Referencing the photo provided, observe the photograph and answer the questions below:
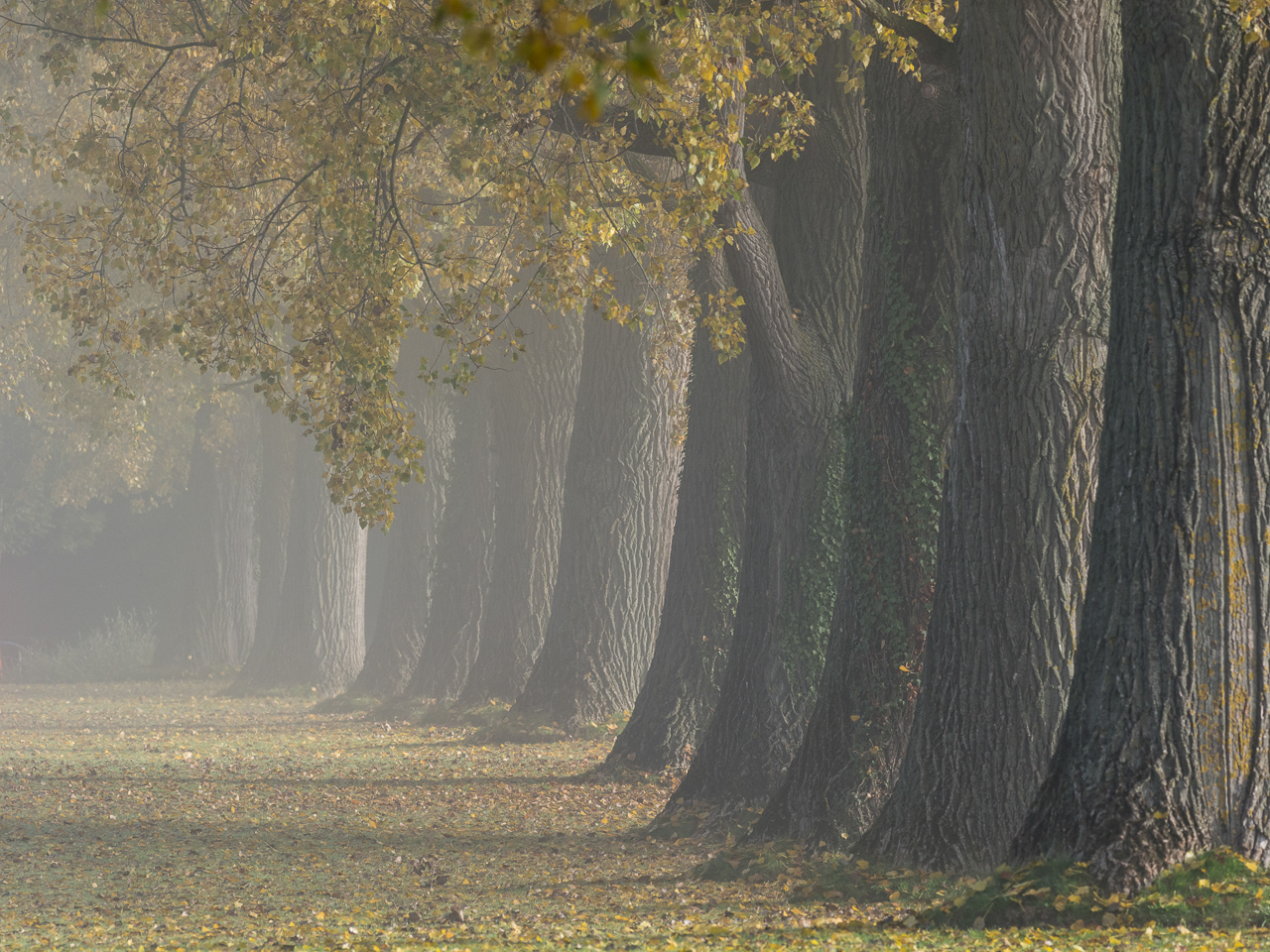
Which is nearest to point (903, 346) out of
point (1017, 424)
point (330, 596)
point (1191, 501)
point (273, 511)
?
point (1017, 424)

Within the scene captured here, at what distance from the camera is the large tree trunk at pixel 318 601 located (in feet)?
91.5

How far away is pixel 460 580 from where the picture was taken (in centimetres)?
2150

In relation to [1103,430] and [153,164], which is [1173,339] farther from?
[153,164]

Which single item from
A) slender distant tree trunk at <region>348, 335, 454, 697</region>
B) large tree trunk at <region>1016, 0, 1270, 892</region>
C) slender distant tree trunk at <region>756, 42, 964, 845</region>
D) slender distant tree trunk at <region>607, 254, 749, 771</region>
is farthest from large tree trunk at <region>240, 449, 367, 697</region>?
large tree trunk at <region>1016, 0, 1270, 892</region>

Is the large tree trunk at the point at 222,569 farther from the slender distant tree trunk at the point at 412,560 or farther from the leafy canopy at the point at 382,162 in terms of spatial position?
the leafy canopy at the point at 382,162

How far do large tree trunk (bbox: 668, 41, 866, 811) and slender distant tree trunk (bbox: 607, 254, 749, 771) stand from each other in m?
1.80

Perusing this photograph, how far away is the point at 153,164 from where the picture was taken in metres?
11.8

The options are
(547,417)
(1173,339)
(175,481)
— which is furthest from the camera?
(175,481)

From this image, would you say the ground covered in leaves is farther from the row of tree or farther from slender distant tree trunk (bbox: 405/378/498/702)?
slender distant tree trunk (bbox: 405/378/498/702)

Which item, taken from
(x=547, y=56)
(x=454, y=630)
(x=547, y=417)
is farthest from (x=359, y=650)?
(x=547, y=56)

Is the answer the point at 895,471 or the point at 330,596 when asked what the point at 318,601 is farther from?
the point at 895,471

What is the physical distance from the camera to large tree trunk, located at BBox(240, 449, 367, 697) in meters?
27.9

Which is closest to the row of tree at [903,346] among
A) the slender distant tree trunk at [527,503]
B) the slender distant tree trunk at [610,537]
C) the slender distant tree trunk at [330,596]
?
the slender distant tree trunk at [610,537]

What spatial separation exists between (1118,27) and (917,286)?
1.94m
